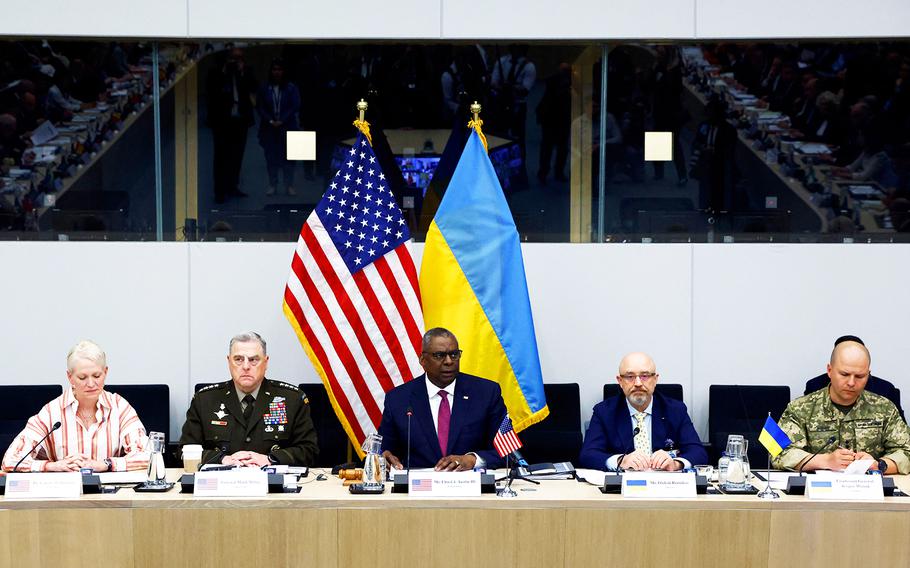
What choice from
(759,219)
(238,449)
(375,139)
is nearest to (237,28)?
(375,139)

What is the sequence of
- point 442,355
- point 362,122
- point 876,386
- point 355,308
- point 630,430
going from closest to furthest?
point 442,355
point 630,430
point 355,308
point 876,386
point 362,122

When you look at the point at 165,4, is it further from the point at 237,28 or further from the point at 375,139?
the point at 375,139

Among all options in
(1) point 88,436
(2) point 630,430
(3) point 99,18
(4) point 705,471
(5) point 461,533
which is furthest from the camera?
(3) point 99,18

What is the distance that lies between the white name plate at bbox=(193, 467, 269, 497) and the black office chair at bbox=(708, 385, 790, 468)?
2877 millimetres

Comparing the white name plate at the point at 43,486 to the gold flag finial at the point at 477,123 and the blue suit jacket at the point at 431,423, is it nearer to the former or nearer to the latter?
the blue suit jacket at the point at 431,423

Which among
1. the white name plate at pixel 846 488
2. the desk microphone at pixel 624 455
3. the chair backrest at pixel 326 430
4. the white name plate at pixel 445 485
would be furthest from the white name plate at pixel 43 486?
the white name plate at pixel 846 488

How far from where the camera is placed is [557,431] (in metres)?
5.85

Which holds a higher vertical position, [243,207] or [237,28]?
[237,28]

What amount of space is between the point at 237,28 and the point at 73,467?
288 cm

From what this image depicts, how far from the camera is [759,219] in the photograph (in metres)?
6.23

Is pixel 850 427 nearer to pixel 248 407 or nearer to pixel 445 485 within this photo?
pixel 445 485

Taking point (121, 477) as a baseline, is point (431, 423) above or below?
above

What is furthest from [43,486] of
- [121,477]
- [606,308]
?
[606,308]

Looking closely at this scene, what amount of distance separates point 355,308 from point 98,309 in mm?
1619
